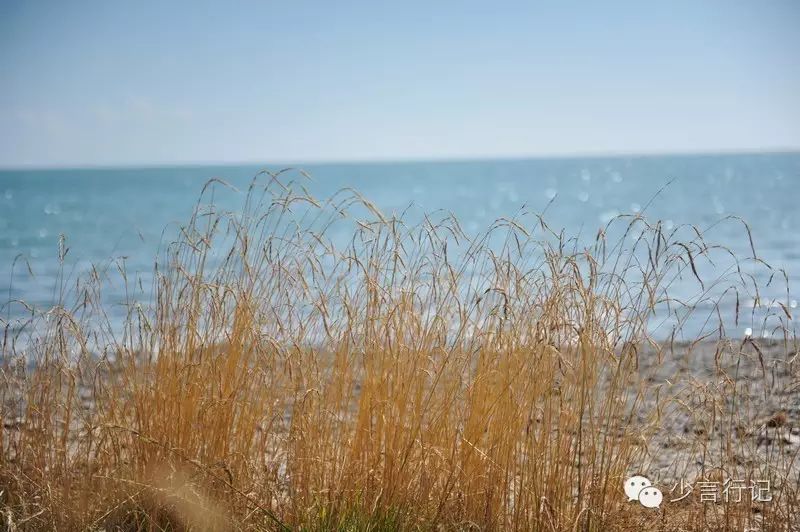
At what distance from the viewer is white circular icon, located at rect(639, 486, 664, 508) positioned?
111 inches

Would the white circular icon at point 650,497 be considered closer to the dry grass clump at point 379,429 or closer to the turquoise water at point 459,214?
the dry grass clump at point 379,429

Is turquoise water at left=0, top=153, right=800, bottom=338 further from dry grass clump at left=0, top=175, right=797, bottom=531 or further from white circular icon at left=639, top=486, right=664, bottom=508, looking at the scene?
white circular icon at left=639, top=486, right=664, bottom=508

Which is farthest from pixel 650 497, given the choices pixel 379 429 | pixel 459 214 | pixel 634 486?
pixel 459 214

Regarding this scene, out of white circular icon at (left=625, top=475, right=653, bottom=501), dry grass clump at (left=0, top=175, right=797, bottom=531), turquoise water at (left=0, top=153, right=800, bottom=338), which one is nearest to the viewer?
dry grass clump at (left=0, top=175, right=797, bottom=531)

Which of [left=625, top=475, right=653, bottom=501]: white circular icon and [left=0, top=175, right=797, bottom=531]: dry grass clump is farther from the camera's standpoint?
[left=625, top=475, right=653, bottom=501]: white circular icon

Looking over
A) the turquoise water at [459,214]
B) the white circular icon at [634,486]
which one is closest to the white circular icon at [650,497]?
the white circular icon at [634,486]

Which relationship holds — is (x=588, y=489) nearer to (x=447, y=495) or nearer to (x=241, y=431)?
(x=447, y=495)

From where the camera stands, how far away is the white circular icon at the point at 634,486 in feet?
9.20

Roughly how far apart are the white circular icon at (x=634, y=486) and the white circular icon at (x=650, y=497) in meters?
0.02

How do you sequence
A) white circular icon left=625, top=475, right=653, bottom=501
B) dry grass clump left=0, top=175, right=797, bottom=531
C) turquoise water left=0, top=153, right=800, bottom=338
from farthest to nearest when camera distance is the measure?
→ turquoise water left=0, top=153, right=800, bottom=338 < white circular icon left=625, top=475, right=653, bottom=501 < dry grass clump left=0, top=175, right=797, bottom=531

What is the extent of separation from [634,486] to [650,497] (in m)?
0.08

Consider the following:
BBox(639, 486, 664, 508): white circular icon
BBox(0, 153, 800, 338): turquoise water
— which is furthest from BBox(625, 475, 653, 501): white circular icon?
BBox(0, 153, 800, 338): turquoise water

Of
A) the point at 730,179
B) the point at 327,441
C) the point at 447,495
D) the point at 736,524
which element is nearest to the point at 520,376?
the point at 447,495

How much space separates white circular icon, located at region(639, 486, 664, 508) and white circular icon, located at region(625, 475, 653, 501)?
0.7 inches
